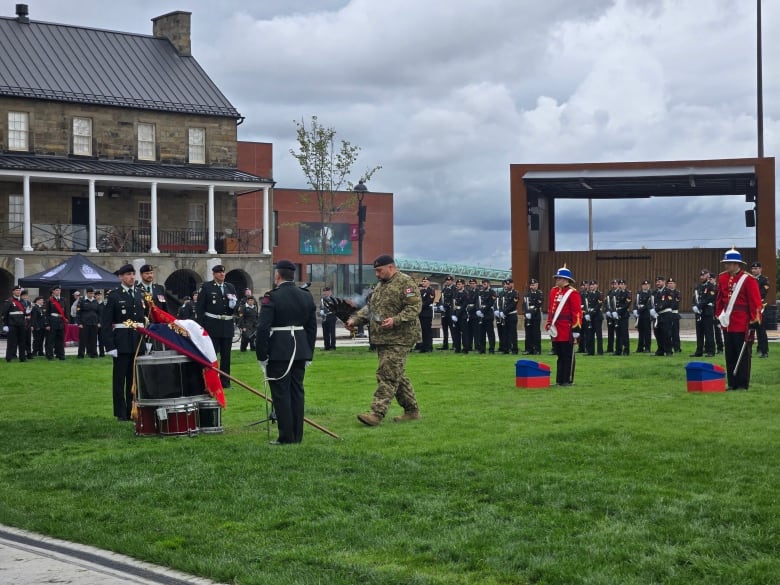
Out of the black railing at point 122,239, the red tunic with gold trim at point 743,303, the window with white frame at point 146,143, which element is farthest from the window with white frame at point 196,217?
the red tunic with gold trim at point 743,303

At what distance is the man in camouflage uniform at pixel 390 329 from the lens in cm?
1302

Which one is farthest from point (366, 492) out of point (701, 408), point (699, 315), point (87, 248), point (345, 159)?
point (345, 159)

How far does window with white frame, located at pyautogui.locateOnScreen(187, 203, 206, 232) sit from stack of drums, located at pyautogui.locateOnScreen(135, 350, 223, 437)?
4244 cm

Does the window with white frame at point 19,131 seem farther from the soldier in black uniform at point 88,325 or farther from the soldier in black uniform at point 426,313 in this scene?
the soldier in black uniform at point 426,313

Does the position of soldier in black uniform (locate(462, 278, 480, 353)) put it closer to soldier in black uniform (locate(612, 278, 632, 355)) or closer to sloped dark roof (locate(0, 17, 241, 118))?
soldier in black uniform (locate(612, 278, 632, 355))

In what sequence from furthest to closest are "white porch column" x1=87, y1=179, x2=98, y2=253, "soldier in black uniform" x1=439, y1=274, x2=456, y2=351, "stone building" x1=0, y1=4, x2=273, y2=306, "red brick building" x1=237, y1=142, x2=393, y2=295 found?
"red brick building" x1=237, y1=142, x2=393, y2=295
"stone building" x1=0, y1=4, x2=273, y2=306
"white porch column" x1=87, y1=179, x2=98, y2=253
"soldier in black uniform" x1=439, y1=274, x2=456, y2=351

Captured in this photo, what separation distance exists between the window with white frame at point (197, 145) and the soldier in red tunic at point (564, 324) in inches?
1480

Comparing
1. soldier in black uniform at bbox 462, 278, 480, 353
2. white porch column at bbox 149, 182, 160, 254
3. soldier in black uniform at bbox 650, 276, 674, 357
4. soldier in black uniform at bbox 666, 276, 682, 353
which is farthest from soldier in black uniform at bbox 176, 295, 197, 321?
white porch column at bbox 149, 182, 160, 254

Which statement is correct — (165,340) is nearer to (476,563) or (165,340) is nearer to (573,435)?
(573,435)

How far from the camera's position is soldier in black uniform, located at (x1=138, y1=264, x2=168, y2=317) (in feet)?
46.7

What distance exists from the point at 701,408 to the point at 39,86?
139 feet

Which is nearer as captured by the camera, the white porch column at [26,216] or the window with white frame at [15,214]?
the white porch column at [26,216]

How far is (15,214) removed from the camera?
49625 millimetres

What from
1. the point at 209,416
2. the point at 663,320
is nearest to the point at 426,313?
the point at 663,320
